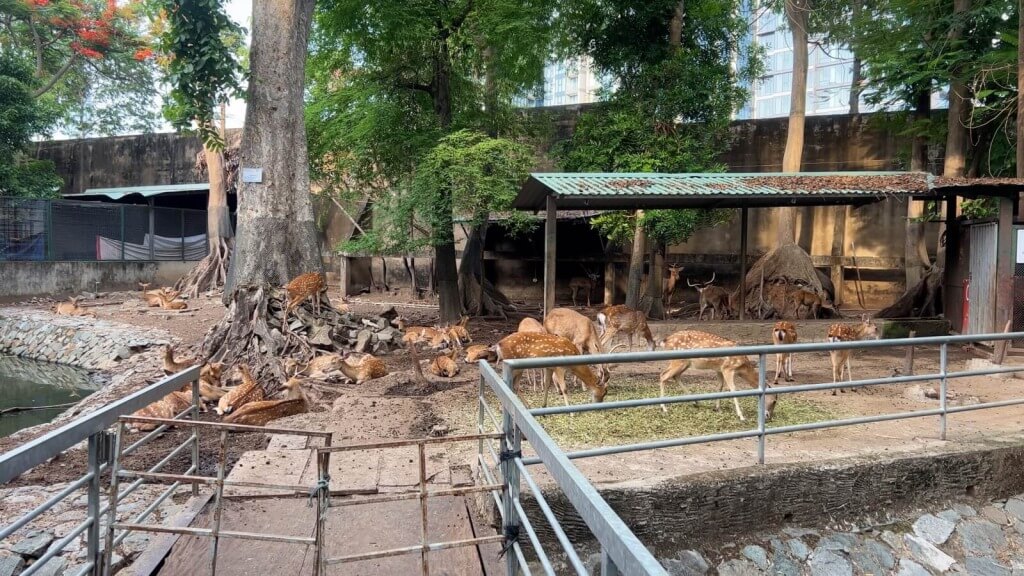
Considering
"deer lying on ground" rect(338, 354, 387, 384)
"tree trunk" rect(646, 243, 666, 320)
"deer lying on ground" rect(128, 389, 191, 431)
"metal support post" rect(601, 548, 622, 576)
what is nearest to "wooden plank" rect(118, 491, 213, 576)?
"metal support post" rect(601, 548, 622, 576)

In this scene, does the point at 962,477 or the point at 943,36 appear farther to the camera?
the point at 943,36

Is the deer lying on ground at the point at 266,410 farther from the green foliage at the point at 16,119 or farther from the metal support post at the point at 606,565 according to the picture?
the green foliage at the point at 16,119

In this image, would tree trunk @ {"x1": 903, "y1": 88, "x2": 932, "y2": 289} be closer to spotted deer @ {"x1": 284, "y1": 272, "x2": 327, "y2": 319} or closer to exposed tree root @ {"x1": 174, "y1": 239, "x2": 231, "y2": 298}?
spotted deer @ {"x1": 284, "y1": 272, "x2": 327, "y2": 319}

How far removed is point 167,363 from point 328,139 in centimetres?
577

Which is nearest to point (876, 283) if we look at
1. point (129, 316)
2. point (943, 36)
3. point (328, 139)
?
point (943, 36)

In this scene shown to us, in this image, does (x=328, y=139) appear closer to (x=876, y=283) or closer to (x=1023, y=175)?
(x=1023, y=175)

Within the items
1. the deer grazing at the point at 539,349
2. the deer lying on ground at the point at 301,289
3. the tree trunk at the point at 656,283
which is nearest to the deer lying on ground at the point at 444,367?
the deer grazing at the point at 539,349

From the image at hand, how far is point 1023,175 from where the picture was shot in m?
11.0

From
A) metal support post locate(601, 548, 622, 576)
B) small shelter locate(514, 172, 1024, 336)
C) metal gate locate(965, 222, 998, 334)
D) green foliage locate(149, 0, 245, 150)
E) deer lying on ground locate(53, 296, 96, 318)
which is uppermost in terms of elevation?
green foliage locate(149, 0, 245, 150)

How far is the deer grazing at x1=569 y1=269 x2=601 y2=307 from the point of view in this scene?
20.1 m

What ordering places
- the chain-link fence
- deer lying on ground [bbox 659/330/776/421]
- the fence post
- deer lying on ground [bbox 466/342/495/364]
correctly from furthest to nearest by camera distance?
the chain-link fence, deer lying on ground [bbox 466/342/495/364], deer lying on ground [bbox 659/330/776/421], the fence post

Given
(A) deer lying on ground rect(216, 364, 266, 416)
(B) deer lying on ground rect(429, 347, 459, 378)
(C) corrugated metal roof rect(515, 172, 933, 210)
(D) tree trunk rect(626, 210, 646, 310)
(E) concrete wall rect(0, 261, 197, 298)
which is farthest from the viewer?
(E) concrete wall rect(0, 261, 197, 298)

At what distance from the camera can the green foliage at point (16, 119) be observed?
19.4 m

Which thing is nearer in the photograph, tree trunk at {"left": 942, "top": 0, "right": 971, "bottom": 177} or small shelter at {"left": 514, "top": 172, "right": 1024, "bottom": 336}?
small shelter at {"left": 514, "top": 172, "right": 1024, "bottom": 336}
